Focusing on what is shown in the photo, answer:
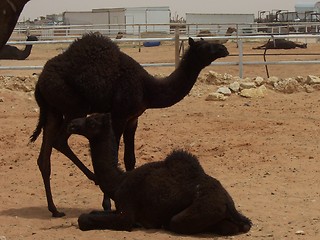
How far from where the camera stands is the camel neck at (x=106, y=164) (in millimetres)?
6825

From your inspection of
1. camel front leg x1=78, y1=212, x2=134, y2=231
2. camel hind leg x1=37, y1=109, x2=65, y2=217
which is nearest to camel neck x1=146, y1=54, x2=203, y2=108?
camel hind leg x1=37, y1=109, x2=65, y2=217

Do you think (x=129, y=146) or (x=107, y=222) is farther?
(x=129, y=146)

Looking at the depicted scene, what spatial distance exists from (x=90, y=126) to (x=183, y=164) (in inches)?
40.4

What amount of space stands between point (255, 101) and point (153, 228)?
847 centimetres

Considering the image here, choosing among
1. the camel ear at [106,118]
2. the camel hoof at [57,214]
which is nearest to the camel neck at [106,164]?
the camel ear at [106,118]

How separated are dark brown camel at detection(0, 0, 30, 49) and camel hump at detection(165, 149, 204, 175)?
3325 millimetres

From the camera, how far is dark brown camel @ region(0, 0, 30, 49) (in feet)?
11.8

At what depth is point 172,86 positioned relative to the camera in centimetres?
795

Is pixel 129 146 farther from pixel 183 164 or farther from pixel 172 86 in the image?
pixel 183 164

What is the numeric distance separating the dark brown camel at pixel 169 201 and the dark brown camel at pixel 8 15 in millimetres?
3170

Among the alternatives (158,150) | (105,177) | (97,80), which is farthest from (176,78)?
(158,150)

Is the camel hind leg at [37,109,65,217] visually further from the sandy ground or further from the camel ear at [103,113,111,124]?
the camel ear at [103,113,111,124]

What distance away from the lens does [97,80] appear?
24.2ft

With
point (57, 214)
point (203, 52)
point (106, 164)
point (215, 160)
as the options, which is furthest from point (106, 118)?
point (215, 160)
